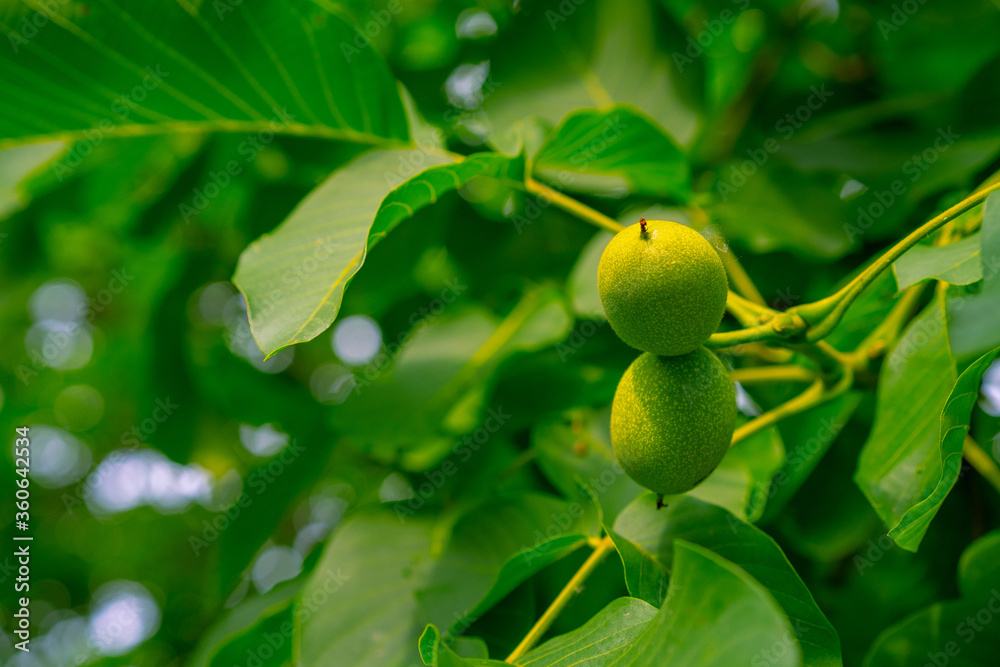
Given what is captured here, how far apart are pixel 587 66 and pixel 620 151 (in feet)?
1.03

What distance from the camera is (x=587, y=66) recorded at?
1.04 meters

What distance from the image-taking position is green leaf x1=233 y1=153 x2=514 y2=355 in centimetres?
52

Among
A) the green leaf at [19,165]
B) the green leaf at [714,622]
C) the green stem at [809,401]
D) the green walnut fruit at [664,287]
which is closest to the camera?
the green leaf at [714,622]

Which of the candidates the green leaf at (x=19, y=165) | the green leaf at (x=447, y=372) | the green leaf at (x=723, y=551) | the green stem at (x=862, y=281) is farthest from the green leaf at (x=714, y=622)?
the green leaf at (x=19, y=165)

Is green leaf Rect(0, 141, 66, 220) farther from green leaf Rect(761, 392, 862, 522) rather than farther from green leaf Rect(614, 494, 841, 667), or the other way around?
green leaf Rect(761, 392, 862, 522)

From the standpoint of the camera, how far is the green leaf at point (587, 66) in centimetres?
101

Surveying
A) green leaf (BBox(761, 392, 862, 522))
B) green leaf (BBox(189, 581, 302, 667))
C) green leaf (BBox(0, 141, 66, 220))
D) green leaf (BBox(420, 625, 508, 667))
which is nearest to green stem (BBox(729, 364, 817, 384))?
green leaf (BBox(761, 392, 862, 522))

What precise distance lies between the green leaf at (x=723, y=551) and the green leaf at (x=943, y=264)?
235 millimetres

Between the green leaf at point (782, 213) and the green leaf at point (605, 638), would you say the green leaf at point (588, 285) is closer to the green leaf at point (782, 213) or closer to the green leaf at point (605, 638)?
the green leaf at point (782, 213)

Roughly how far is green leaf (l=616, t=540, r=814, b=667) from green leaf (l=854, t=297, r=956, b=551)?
0.81 feet

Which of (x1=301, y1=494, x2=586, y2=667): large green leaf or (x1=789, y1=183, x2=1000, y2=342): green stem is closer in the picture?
(x1=789, y1=183, x2=1000, y2=342): green stem

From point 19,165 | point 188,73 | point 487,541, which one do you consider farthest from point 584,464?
point 19,165

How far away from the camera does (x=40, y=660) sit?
7.82 feet

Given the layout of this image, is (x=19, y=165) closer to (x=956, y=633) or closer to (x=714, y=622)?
(x=714, y=622)
